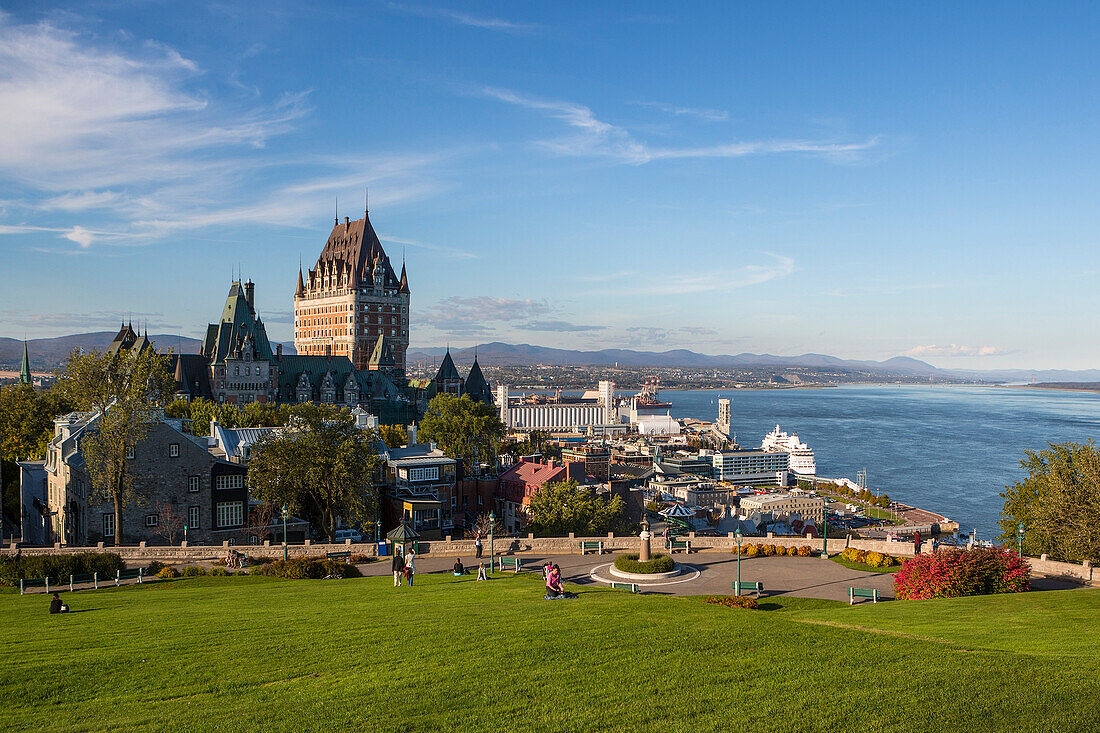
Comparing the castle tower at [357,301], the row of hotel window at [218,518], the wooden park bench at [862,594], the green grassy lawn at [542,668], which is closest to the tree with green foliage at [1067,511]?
the wooden park bench at [862,594]

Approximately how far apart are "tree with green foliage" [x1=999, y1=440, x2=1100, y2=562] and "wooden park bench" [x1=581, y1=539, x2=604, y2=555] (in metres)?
19.3

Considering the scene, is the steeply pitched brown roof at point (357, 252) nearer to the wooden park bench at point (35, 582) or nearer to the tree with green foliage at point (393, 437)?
the tree with green foliage at point (393, 437)

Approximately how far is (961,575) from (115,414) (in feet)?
132

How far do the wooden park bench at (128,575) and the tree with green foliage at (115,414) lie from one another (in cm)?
973

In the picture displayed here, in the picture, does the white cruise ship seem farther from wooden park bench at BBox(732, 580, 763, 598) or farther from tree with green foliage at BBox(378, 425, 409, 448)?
wooden park bench at BBox(732, 580, 763, 598)

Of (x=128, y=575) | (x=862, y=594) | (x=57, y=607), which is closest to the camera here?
(x=57, y=607)

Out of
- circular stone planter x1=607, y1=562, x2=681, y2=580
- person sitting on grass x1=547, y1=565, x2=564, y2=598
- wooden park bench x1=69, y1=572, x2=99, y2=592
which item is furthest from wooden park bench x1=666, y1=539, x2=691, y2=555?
wooden park bench x1=69, y1=572, x2=99, y2=592

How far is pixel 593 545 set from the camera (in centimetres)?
3991

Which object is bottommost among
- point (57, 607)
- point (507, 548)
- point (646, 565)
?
point (507, 548)

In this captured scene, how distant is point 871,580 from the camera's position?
33.3 m

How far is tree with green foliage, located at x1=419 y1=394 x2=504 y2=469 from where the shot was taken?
81.5m

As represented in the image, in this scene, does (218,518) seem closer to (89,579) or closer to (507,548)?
(89,579)

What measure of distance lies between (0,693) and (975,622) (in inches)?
900

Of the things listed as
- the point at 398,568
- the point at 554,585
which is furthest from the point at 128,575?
the point at 554,585
